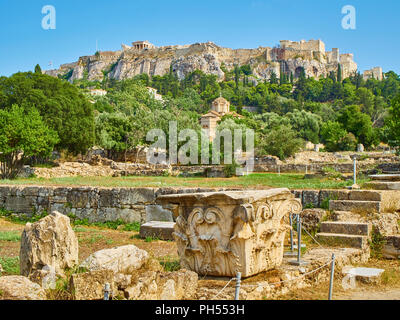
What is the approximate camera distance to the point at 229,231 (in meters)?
6.06

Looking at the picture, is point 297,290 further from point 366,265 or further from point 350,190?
point 350,190

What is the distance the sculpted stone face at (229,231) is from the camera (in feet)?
19.6

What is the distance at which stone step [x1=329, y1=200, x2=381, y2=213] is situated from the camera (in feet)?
30.9

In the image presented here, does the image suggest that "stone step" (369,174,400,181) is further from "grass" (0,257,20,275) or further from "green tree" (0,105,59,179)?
"green tree" (0,105,59,179)

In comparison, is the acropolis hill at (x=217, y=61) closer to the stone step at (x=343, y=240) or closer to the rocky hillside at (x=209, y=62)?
the rocky hillside at (x=209, y=62)

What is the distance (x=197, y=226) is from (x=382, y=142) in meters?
62.7

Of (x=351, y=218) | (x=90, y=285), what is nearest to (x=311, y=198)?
(x=351, y=218)

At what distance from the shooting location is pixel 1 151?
24.5 meters

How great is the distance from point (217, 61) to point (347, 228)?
5656 inches

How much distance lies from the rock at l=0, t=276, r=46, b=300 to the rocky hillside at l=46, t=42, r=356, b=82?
140128mm

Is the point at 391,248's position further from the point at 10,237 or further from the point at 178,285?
the point at 10,237

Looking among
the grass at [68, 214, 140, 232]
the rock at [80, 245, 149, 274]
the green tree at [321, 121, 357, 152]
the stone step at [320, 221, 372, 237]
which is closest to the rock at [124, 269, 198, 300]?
the rock at [80, 245, 149, 274]

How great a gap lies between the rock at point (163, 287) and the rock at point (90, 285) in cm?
27
